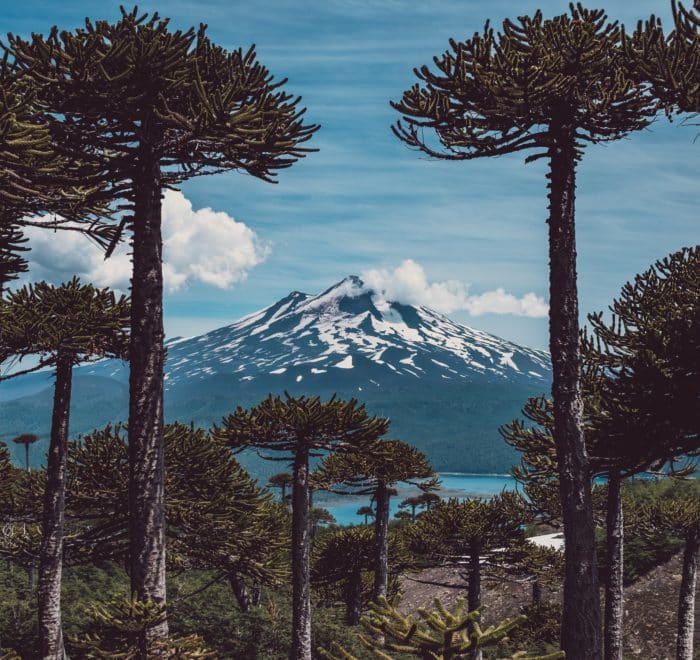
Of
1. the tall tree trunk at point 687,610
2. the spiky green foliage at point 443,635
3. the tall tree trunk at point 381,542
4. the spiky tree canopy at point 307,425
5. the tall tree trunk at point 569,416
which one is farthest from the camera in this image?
the tall tree trunk at point 381,542

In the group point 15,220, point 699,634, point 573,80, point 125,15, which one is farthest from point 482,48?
point 699,634

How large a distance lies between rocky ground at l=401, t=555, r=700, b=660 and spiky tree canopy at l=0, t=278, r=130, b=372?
1322cm

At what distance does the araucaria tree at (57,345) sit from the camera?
11734mm

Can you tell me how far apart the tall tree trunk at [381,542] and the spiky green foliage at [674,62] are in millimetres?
18361

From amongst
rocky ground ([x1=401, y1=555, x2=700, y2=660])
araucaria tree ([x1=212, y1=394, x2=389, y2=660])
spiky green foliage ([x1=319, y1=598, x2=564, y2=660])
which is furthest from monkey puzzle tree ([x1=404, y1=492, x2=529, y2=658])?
spiky green foliage ([x1=319, y1=598, x2=564, y2=660])

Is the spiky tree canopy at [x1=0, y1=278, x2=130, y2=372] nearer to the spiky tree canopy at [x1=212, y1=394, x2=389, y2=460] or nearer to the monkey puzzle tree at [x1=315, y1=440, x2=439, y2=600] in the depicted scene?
the spiky tree canopy at [x1=212, y1=394, x2=389, y2=460]

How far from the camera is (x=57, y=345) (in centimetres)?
1171

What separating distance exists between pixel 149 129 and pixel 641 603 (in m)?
33.8

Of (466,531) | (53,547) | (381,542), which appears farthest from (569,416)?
(381,542)

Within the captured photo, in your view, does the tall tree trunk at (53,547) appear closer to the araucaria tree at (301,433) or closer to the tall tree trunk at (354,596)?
the araucaria tree at (301,433)

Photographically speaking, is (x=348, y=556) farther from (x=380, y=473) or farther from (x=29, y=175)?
(x=29, y=175)

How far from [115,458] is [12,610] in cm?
1228

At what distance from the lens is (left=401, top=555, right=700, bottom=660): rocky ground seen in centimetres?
2689

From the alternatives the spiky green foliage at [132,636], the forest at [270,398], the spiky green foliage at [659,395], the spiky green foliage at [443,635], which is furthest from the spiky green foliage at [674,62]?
the spiky green foliage at [132,636]
